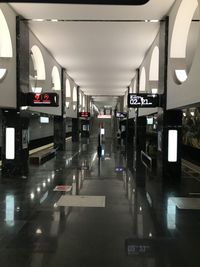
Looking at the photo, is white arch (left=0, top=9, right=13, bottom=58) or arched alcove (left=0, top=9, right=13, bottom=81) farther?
white arch (left=0, top=9, right=13, bottom=58)

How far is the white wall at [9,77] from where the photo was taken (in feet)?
38.1

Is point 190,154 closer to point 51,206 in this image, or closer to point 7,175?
point 7,175

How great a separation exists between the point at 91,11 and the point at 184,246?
9212 mm

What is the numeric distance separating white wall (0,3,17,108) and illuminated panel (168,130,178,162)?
606cm

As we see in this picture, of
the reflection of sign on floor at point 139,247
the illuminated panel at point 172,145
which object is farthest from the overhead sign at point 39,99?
the reflection of sign on floor at point 139,247

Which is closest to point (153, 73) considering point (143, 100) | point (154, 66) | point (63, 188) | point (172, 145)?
point (154, 66)

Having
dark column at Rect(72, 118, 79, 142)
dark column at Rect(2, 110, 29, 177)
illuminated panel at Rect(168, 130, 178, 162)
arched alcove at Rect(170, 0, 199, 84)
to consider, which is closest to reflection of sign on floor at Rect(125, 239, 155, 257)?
arched alcove at Rect(170, 0, 199, 84)

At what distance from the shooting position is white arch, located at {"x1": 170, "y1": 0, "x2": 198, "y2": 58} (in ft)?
35.9

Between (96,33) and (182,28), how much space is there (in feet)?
13.9

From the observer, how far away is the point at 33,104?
1341 cm

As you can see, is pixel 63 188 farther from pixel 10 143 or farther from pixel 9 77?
pixel 9 77

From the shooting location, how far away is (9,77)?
40.2 ft

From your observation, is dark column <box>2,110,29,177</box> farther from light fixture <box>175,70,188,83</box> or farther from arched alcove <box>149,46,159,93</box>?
arched alcove <box>149,46,159,93</box>

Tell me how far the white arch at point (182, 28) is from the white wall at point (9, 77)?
19.1 feet
